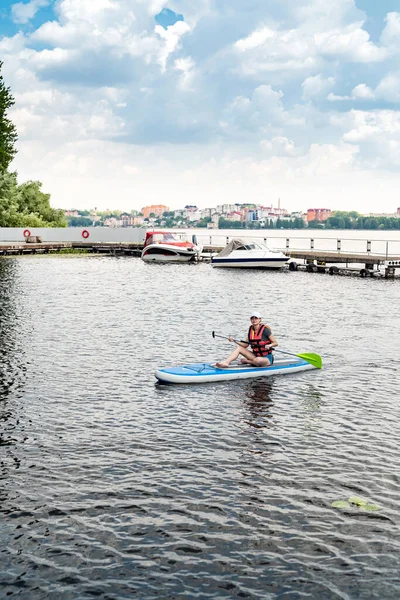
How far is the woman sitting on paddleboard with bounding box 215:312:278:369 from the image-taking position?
2145cm

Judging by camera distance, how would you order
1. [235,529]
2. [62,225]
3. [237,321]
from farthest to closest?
[62,225]
[237,321]
[235,529]

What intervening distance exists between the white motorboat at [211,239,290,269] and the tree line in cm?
2755

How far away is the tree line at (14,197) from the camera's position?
73188mm

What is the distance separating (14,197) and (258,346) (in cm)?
7178

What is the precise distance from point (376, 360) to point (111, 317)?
14279mm

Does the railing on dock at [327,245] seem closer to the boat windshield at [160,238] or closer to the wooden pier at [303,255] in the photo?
the wooden pier at [303,255]

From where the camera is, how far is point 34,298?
39.3 metres

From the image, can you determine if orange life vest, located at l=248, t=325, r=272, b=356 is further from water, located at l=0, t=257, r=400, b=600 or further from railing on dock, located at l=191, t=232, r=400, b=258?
railing on dock, located at l=191, t=232, r=400, b=258

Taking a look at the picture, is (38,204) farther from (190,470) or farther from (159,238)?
(190,470)

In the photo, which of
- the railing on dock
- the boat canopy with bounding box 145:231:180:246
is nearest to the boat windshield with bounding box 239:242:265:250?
the railing on dock

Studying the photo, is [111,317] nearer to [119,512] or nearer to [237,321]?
[237,321]

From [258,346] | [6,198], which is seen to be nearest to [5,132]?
[6,198]

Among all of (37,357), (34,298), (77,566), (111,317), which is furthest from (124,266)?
(77,566)

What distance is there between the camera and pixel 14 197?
286 feet
